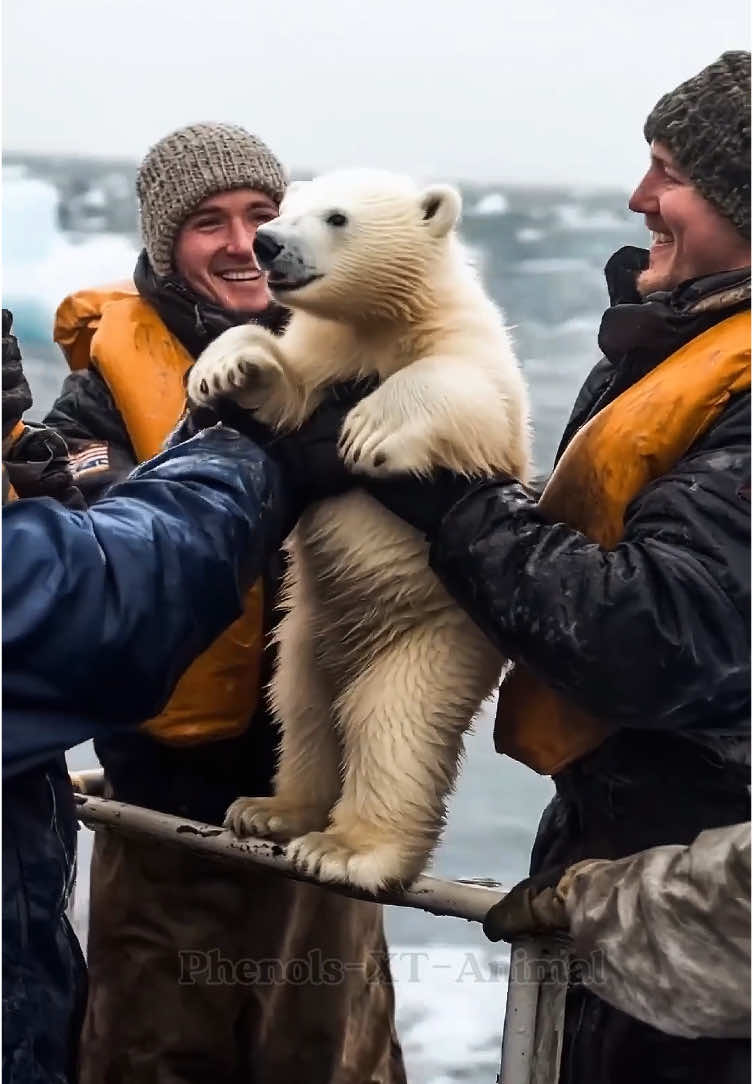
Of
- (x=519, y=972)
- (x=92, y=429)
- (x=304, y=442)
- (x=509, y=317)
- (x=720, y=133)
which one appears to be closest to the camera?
(x=720, y=133)

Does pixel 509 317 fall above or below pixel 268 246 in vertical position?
below

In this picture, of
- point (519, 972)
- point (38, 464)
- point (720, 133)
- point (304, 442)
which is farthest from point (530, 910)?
point (720, 133)

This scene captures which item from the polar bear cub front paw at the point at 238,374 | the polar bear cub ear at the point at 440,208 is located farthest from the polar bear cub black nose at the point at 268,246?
the polar bear cub ear at the point at 440,208

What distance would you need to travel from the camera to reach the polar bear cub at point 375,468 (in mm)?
1622

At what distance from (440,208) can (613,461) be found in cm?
44

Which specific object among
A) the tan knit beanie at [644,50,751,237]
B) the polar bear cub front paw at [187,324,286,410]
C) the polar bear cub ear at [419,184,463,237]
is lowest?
the polar bear cub front paw at [187,324,286,410]

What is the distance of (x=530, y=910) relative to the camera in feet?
5.00

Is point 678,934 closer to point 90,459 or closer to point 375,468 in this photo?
point 375,468

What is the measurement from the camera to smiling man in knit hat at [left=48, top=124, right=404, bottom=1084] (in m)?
2.00

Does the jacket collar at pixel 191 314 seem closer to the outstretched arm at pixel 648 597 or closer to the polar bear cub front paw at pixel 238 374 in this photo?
the polar bear cub front paw at pixel 238 374

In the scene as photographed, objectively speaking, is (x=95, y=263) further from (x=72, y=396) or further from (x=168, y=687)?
(x=168, y=687)

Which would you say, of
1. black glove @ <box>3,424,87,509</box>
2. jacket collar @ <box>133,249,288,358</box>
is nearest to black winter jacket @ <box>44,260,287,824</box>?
jacket collar @ <box>133,249,288,358</box>

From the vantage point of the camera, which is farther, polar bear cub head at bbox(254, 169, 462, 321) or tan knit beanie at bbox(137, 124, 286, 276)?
tan knit beanie at bbox(137, 124, 286, 276)

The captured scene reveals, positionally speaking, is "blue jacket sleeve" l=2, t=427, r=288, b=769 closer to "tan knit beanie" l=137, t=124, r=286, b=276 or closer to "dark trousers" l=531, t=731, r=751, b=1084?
"dark trousers" l=531, t=731, r=751, b=1084
